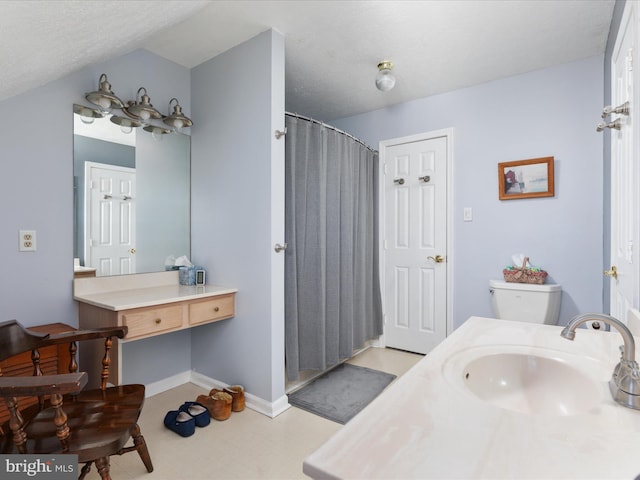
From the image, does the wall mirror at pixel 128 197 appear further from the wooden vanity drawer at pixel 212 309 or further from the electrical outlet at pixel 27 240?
the wooden vanity drawer at pixel 212 309

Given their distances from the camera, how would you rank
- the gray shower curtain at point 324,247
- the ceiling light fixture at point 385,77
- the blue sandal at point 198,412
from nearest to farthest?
the blue sandal at point 198,412
the gray shower curtain at point 324,247
the ceiling light fixture at point 385,77

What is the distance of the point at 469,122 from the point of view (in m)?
2.90

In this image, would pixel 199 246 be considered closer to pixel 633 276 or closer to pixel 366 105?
pixel 366 105

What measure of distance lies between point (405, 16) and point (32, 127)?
7.08 feet

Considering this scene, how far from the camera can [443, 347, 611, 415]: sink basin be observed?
0.90m

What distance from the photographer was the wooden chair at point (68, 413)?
105 cm

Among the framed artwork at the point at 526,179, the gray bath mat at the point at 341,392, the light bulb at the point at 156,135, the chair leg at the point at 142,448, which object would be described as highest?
the light bulb at the point at 156,135

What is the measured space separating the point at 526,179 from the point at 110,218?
2957mm

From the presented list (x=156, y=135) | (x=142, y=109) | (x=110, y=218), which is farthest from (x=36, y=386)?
(x=156, y=135)

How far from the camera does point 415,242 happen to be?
10.5 feet

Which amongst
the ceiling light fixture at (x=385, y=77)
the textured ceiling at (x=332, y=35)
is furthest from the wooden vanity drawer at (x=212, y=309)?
the ceiling light fixture at (x=385, y=77)

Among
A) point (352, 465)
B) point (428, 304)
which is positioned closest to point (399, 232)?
point (428, 304)

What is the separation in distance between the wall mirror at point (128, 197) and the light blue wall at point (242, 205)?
0.14 meters

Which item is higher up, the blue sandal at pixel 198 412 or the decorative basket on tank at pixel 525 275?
the decorative basket on tank at pixel 525 275
